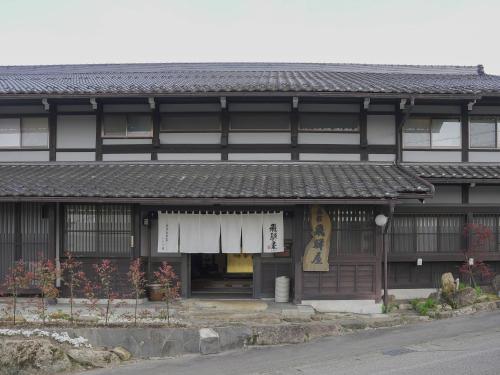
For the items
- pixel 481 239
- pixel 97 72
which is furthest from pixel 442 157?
pixel 97 72

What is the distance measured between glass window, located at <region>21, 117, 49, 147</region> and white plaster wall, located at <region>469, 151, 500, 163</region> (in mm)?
12010

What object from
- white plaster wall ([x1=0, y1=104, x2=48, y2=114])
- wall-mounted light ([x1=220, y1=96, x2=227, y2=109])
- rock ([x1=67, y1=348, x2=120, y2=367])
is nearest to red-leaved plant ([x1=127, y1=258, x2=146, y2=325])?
rock ([x1=67, y1=348, x2=120, y2=367])

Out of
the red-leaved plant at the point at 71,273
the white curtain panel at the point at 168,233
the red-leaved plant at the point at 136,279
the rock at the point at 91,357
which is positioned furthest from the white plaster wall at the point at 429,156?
the red-leaved plant at the point at 71,273

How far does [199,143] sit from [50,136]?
163 inches

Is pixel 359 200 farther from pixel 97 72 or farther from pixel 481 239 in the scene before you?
pixel 97 72

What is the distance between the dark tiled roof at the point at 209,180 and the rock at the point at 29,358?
3.29m

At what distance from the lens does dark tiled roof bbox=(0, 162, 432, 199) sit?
31.9 feet

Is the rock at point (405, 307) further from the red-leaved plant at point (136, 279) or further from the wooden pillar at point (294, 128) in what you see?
the red-leaved plant at point (136, 279)

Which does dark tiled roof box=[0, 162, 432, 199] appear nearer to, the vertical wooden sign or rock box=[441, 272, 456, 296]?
the vertical wooden sign

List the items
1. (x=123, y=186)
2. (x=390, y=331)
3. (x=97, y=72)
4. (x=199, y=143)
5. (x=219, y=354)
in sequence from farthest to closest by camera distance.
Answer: (x=97, y=72), (x=199, y=143), (x=123, y=186), (x=390, y=331), (x=219, y=354)

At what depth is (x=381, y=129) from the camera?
12078 millimetres

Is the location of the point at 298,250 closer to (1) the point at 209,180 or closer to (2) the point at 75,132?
(1) the point at 209,180

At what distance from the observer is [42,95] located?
37.1 ft

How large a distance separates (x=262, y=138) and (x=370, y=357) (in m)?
6.43
